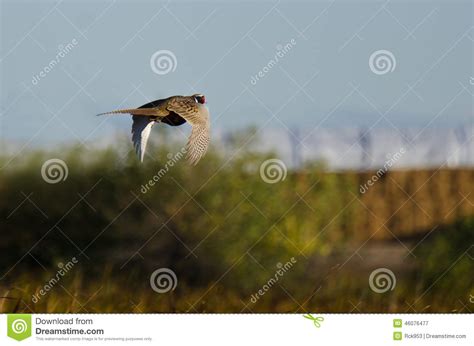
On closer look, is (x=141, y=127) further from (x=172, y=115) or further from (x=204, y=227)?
(x=204, y=227)

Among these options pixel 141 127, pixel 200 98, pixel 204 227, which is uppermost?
pixel 200 98

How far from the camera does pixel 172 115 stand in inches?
227

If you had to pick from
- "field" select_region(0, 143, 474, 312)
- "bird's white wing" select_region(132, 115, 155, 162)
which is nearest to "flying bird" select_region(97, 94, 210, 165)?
"bird's white wing" select_region(132, 115, 155, 162)

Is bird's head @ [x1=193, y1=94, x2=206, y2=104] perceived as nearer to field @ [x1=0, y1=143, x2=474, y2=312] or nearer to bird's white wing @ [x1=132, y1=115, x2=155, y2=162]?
bird's white wing @ [x1=132, y1=115, x2=155, y2=162]

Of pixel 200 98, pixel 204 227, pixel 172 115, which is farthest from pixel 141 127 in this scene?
pixel 204 227

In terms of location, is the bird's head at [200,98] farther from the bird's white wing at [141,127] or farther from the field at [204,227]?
the field at [204,227]

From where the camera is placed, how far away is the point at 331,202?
31.0ft

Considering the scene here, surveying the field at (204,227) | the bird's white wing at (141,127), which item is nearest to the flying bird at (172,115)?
the bird's white wing at (141,127)

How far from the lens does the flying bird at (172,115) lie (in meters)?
5.48

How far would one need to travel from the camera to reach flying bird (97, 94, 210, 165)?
5480 millimetres

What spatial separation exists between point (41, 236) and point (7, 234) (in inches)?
15.3

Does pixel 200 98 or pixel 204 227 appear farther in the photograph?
pixel 204 227
